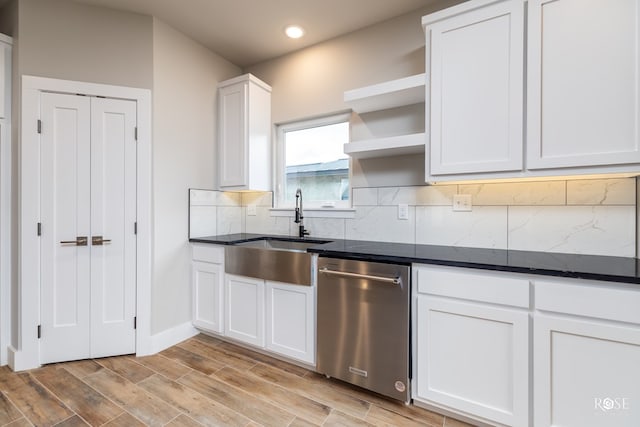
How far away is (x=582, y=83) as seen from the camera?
1438 mm

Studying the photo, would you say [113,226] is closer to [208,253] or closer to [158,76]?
[208,253]

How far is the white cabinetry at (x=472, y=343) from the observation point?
1.37 metres

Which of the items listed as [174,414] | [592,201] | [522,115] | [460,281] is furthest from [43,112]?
[592,201]

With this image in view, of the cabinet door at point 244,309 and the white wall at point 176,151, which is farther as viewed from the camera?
the white wall at point 176,151

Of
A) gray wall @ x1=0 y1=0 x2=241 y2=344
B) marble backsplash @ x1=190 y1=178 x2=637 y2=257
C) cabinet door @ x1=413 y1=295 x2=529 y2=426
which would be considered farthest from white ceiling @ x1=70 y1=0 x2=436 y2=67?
cabinet door @ x1=413 y1=295 x2=529 y2=426

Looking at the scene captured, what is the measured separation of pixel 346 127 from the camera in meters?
Answer: 2.65

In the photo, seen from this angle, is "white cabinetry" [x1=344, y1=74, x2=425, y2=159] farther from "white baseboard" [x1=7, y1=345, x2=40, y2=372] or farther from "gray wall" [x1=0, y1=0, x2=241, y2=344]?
"white baseboard" [x1=7, y1=345, x2=40, y2=372]

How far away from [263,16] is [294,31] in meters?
0.30

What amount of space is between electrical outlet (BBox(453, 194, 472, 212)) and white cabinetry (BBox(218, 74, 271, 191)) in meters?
1.80

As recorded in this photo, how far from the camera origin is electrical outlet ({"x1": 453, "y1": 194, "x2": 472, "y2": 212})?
6.59 ft

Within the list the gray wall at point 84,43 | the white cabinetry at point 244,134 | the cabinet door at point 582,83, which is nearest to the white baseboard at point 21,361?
the white cabinetry at point 244,134

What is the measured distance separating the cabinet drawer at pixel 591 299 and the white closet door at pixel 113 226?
2768 mm

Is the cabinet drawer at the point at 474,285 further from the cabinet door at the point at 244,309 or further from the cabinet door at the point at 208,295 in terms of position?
the cabinet door at the point at 208,295

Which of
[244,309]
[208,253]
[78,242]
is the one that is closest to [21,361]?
[78,242]
